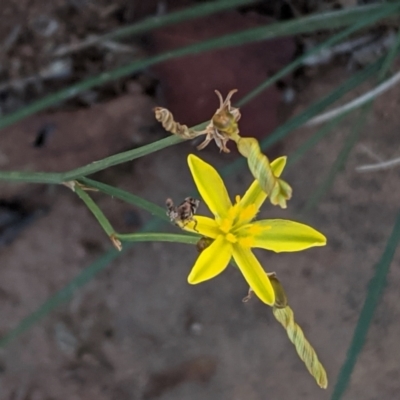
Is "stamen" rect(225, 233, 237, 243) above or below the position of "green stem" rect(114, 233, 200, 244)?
below

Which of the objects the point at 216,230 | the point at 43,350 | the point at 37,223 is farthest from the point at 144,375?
the point at 216,230

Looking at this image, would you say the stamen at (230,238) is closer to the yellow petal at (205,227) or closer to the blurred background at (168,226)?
the yellow petal at (205,227)

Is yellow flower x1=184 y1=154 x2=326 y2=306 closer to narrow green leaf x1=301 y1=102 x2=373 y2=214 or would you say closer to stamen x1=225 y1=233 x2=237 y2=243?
stamen x1=225 y1=233 x2=237 y2=243

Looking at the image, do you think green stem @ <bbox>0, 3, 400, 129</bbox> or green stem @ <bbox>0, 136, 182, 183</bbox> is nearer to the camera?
green stem @ <bbox>0, 136, 182, 183</bbox>

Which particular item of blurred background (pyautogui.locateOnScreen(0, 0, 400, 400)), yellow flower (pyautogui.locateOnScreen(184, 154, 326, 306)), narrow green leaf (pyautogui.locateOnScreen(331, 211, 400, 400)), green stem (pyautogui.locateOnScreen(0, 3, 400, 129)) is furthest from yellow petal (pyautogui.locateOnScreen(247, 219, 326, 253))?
blurred background (pyautogui.locateOnScreen(0, 0, 400, 400))

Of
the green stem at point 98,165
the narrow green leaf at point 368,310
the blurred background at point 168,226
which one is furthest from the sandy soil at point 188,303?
the green stem at point 98,165

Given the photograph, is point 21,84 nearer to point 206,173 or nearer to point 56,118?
point 56,118
